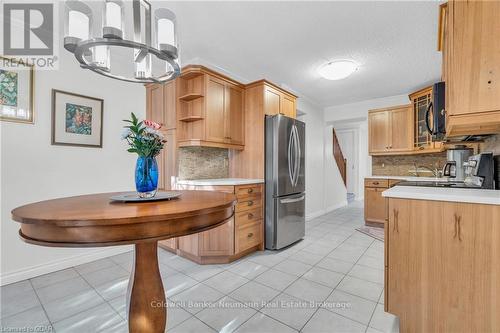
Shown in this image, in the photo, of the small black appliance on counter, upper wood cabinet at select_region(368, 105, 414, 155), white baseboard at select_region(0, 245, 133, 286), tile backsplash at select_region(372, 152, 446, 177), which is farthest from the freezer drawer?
tile backsplash at select_region(372, 152, 446, 177)

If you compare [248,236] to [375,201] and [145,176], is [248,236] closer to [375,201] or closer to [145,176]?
[145,176]

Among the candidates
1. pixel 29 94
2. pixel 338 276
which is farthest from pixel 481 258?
pixel 29 94

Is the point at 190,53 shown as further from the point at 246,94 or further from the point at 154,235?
the point at 154,235

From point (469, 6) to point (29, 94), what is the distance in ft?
11.5

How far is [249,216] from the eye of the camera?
2820mm

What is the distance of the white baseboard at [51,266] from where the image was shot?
2100 millimetres

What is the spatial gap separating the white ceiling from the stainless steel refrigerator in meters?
0.85

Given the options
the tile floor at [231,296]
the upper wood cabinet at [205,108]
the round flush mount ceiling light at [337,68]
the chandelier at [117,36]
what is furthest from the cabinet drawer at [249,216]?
the round flush mount ceiling light at [337,68]

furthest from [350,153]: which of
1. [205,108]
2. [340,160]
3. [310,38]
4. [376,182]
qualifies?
[205,108]

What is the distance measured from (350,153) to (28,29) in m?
8.01

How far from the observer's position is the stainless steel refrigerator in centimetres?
296

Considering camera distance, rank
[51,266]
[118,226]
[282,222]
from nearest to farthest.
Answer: [118,226] < [51,266] < [282,222]

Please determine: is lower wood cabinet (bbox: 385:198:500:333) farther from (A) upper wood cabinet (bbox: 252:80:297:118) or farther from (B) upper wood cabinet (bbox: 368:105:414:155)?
(B) upper wood cabinet (bbox: 368:105:414:155)

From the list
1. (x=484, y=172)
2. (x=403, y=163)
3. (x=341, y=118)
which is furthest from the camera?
(x=341, y=118)
